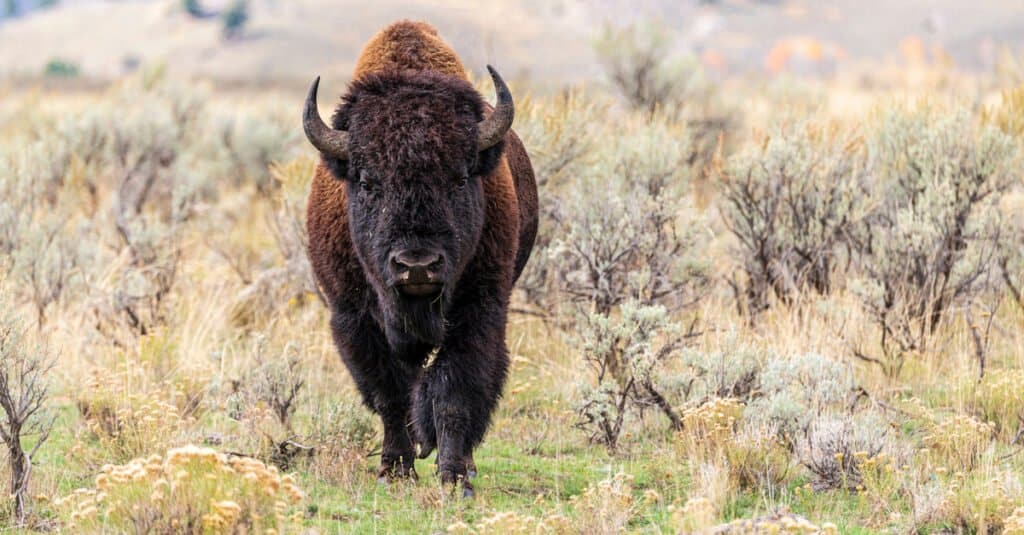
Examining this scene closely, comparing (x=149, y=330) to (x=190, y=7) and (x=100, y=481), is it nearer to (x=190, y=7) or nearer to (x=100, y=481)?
(x=100, y=481)

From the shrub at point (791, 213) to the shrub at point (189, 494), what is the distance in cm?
554

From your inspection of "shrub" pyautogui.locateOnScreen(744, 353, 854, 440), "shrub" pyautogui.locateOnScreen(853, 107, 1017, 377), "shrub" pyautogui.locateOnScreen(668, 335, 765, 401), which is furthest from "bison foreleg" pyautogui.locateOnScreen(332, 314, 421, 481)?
"shrub" pyautogui.locateOnScreen(853, 107, 1017, 377)

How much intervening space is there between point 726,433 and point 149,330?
491 centimetres

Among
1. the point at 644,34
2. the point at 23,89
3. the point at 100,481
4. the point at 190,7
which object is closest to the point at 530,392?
the point at 100,481

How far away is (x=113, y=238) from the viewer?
12539mm

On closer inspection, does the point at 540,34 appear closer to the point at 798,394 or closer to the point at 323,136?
the point at 798,394

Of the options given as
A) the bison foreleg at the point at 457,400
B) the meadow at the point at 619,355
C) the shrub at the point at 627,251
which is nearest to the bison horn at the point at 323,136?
the bison foreleg at the point at 457,400

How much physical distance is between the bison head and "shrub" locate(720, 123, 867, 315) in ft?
12.8

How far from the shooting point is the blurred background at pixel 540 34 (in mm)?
67062

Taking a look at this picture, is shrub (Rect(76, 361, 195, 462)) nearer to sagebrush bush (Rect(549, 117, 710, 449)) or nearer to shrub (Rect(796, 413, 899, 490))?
sagebrush bush (Rect(549, 117, 710, 449))

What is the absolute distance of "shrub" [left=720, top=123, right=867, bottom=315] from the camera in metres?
9.45

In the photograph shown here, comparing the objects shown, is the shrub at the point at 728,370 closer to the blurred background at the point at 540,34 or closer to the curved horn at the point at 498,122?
the curved horn at the point at 498,122

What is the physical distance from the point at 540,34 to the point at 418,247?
71580 millimetres

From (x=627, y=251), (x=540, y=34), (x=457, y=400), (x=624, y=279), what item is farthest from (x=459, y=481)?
(x=540, y=34)
